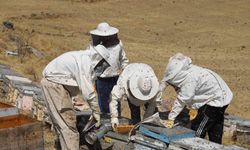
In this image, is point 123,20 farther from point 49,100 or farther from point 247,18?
point 49,100

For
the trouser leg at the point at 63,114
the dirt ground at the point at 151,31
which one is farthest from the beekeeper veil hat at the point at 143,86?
the dirt ground at the point at 151,31

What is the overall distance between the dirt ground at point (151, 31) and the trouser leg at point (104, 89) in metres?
3.61

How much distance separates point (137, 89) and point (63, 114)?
104 cm

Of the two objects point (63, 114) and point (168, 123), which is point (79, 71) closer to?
point (63, 114)

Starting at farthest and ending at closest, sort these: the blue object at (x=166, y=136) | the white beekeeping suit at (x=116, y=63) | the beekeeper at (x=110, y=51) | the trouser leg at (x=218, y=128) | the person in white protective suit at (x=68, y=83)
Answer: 1. the white beekeeping suit at (x=116, y=63)
2. the beekeeper at (x=110, y=51)
3. the trouser leg at (x=218, y=128)
4. the person in white protective suit at (x=68, y=83)
5. the blue object at (x=166, y=136)

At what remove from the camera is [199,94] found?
277 inches

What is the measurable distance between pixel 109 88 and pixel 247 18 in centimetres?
1931

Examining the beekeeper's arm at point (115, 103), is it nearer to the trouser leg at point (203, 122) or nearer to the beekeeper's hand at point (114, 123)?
the beekeeper's hand at point (114, 123)

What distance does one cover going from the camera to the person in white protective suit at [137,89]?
22.5 feet

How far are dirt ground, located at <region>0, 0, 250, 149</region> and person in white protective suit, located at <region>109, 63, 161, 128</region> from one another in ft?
13.8

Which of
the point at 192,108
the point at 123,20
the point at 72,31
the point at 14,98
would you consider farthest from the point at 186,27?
the point at 192,108

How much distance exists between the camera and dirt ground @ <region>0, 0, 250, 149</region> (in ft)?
48.3

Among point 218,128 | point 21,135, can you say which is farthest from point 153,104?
point 21,135

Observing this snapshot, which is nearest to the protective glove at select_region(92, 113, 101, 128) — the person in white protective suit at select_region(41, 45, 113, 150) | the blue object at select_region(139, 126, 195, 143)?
the person in white protective suit at select_region(41, 45, 113, 150)
